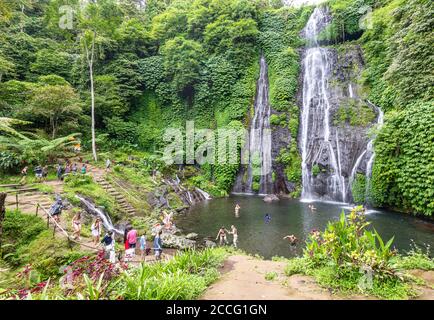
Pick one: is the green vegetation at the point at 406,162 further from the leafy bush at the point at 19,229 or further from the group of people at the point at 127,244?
the leafy bush at the point at 19,229

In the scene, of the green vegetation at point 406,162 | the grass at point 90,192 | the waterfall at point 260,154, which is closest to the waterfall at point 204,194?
the waterfall at point 260,154

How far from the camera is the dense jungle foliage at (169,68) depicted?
19.5m

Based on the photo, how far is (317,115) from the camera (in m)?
22.8

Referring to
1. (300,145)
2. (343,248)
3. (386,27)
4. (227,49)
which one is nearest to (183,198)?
(300,145)

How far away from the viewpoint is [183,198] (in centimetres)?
1973

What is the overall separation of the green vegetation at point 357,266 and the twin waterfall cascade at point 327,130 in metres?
13.6

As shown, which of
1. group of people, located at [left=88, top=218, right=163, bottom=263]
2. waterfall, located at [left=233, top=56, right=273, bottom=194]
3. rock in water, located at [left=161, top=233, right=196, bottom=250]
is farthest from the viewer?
waterfall, located at [left=233, top=56, right=273, bottom=194]

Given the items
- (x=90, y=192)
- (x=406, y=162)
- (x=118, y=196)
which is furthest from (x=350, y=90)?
(x=90, y=192)

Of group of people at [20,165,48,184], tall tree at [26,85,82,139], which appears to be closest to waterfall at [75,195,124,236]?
group of people at [20,165,48,184]

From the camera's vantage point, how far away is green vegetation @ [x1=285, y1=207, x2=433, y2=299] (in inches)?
198

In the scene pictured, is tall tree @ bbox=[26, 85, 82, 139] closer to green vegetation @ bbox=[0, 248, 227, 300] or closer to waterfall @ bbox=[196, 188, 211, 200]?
waterfall @ bbox=[196, 188, 211, 200]

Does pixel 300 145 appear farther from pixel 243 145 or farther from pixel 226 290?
pixel 226 290

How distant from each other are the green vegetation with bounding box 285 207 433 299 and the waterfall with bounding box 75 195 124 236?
9.45 meters

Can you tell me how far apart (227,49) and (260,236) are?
21.3 meters
